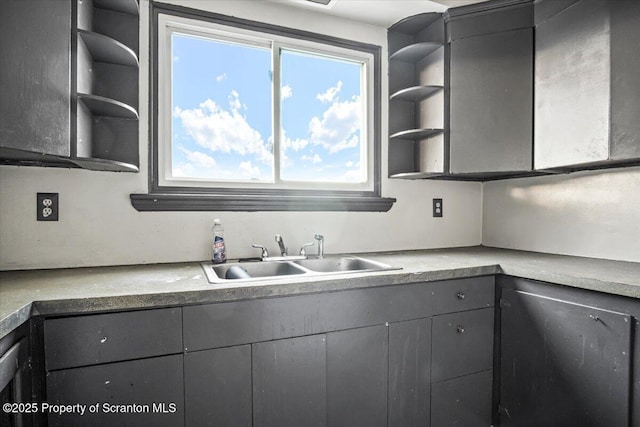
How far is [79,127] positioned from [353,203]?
141cm

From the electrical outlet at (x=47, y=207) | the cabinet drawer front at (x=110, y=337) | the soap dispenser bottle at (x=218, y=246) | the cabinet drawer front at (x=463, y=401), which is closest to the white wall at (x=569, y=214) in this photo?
the cabinet drawer front at (x=463, y=401)

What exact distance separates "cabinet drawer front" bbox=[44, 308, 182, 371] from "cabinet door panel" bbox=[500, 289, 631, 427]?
1449 millimetres

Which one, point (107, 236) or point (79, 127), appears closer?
point (79, 127)

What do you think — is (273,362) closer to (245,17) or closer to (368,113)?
(368,113)

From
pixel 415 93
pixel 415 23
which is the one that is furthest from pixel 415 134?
pixel 415 23

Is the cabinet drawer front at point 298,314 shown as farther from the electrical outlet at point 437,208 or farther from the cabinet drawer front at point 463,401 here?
the electrical outlet at point 437,208

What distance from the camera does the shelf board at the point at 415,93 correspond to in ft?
6.52

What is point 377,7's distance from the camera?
6.51ft

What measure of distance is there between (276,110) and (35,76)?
113cm

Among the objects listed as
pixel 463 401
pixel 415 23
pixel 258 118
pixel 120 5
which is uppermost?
pixel 415 23

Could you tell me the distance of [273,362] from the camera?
4.15ft

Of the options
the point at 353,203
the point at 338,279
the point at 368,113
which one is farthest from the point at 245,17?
the point at 338,279

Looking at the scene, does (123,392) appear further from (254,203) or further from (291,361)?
(254,203)

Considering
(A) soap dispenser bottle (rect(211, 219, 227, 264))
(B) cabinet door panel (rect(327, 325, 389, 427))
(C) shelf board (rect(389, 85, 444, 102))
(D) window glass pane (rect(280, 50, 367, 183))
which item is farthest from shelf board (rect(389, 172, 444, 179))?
(A) soap dispenser bottle (rect(211, 219, 227, 264))
